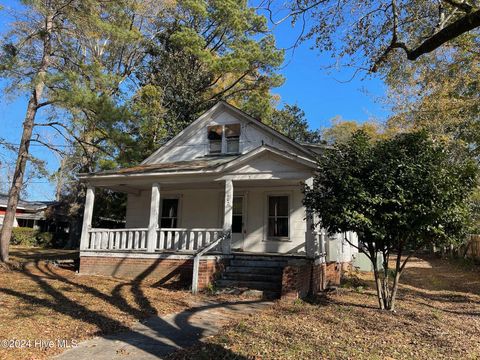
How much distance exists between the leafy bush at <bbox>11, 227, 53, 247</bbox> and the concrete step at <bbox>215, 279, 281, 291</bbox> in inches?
980

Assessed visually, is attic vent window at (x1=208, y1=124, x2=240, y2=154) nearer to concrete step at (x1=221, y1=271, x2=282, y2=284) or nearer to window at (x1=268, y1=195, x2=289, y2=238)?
window at (x1=268, y1=195, x2=289, y2=238)

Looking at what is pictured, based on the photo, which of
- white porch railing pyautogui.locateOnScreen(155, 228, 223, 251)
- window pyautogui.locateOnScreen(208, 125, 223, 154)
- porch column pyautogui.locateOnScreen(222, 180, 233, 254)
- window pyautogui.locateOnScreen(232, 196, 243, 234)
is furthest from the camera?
window pyautogui.locateOnScreen(208, 125, 223, 154)

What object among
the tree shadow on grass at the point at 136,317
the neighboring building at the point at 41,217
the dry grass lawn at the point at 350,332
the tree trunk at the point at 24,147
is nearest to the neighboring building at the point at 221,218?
the dry grass lawn at the point at 350,332

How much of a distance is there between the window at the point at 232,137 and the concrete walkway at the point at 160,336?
8657mm

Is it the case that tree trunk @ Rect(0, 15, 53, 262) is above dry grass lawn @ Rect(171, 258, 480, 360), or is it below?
above

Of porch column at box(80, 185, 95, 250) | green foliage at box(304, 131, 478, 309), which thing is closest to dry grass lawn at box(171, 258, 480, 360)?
green foliage at box(304, 131, 478, 309)

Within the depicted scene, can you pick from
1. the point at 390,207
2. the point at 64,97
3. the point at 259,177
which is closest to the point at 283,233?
the point at 259,177

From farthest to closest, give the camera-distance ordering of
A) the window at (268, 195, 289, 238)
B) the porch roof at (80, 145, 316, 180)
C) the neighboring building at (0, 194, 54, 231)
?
the neighboring building at (0, 194, 54, 231) < the window at (268, 195, 289, 238) < the porch roof at (80, 145, 316, 180)

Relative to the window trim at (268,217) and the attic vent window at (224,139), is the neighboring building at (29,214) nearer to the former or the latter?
the attic vent window at (224,139)

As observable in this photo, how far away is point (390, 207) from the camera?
8430 millimetres

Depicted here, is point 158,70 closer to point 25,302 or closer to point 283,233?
point 283,233

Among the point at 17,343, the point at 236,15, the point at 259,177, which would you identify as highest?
the point at 236,15

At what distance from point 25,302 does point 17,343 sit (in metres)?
3.08

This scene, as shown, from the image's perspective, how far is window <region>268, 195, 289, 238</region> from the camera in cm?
1449
